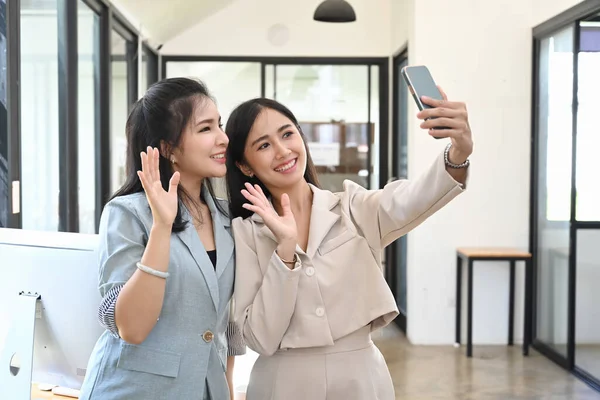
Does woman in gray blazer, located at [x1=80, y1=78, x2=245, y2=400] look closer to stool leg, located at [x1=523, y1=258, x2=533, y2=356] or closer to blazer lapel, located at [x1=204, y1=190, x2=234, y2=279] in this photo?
blazer lapel, located at [x1=204, y1=190, x2=234, y2=279]

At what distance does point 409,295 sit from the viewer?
600 cm

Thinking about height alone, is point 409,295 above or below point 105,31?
below

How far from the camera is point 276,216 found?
1628 millimetres

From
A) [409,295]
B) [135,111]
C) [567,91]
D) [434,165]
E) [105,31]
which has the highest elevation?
[105,31]

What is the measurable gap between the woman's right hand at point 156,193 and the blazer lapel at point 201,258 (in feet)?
0.44

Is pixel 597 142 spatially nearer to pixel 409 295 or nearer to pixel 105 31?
pixel 409 295

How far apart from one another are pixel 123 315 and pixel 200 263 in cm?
22

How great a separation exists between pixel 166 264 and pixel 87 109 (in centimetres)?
359

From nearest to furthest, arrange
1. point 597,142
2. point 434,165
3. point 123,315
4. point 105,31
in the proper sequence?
point 123,315
point 434,165
point 597,142
point 105,31

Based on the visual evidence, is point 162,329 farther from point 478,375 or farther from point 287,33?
point 287,33

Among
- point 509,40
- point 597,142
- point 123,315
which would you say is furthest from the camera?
point 509,40

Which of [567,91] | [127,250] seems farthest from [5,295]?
[567,91]

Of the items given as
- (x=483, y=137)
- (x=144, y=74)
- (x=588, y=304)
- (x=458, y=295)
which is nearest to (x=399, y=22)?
(x=483, y=137)

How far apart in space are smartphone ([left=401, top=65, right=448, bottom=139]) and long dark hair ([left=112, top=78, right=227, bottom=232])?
514 mm
